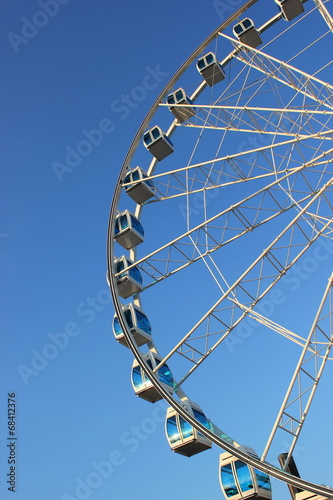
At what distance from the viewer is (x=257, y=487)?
14164 mm

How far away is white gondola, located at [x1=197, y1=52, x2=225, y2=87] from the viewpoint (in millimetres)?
21656

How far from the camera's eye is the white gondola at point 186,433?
15.2 meters

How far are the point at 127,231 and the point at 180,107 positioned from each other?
217 inches

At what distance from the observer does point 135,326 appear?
16.9 metres

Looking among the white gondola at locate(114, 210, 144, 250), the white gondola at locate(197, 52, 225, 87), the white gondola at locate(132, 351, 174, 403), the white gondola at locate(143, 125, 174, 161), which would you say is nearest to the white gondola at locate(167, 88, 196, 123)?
the white gondola at locate(143, 125, 174, 161)

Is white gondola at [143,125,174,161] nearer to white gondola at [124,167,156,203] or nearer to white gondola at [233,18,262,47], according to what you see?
white gondola at [124,167,156,203]

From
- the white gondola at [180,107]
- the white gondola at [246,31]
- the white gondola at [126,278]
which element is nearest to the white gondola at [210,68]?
the white gondola at [246,31]

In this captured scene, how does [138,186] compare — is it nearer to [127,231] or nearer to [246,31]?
[127,231]

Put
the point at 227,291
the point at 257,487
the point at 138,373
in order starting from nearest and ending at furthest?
the point at 257,487 → the point at 227,291 → the point at 138,373

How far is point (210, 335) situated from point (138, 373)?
2632 mm

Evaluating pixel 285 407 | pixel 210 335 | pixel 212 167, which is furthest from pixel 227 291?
pixel 212 167

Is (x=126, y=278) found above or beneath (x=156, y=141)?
beneath

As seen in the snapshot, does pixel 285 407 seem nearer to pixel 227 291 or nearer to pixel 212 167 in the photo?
pixel 227 291

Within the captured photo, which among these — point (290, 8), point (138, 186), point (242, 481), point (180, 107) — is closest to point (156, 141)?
point (180, 107)
